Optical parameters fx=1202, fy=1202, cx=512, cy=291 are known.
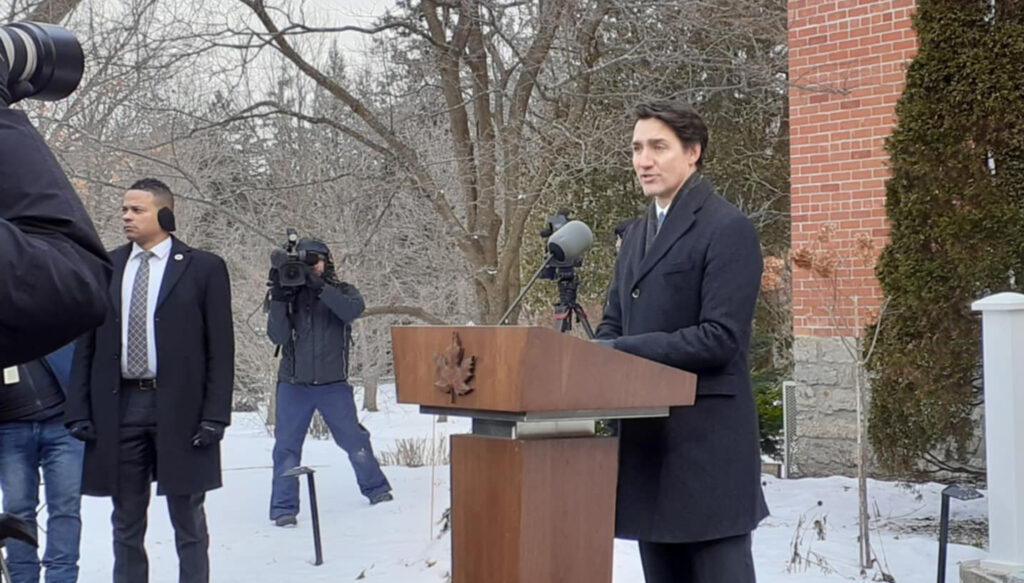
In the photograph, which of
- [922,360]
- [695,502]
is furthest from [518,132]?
[695,502]

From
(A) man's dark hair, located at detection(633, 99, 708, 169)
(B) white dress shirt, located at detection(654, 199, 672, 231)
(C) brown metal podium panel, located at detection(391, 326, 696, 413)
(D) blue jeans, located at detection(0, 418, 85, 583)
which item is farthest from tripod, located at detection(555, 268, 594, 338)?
(C) brown metal podium panel, located at detection(391, 326, 696, 413)

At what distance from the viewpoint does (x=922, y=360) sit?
274 inches

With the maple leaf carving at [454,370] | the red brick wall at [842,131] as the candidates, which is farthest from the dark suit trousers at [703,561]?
the red brick wall at [842,131]

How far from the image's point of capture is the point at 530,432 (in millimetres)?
2697

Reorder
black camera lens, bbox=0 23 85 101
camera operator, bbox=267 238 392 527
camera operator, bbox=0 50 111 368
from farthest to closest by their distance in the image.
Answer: camera operator, bbox=267 238 392 527 → black camera lens, bbox=0 23 85 101 → camera operator, bbox=0 50 111 368

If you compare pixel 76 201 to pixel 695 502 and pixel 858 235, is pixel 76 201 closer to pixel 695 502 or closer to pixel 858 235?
pixel 695 502

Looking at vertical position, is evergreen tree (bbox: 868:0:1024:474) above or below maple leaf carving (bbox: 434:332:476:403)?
above

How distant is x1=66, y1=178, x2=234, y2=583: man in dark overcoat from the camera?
4.99 meters

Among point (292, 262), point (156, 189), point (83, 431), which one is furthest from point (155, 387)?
point (292, 262)

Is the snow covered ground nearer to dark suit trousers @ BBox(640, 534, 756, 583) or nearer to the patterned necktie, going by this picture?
the patterned necktie

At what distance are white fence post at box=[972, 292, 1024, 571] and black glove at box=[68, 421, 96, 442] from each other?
3847 millimetres

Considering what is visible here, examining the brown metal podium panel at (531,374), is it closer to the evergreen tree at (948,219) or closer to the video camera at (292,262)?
the evergreen tree at (948,219)

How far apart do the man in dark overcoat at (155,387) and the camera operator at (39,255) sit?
12.2 ft

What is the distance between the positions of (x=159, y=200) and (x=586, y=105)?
454cm
